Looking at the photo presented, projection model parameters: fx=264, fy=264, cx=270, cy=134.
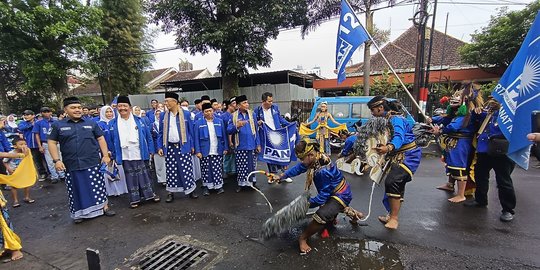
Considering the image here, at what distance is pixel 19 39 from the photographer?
14.9 metres

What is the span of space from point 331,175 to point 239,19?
36.6ft

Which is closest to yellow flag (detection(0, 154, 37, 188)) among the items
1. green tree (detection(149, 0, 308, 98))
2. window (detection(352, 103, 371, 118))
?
window (detection(352, 103, 371, 118))

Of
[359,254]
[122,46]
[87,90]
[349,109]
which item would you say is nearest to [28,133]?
[359,254]

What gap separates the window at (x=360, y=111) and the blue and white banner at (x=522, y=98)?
5.94 m

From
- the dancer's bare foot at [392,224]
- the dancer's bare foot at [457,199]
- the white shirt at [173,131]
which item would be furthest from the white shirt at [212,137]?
the dancer's bare foot at [457,199]

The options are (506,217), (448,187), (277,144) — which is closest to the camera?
(506,217)

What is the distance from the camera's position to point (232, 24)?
1235 cm

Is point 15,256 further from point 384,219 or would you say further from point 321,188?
point 384,219

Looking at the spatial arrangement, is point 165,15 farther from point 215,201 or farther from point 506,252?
point 506,252

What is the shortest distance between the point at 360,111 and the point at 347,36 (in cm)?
431

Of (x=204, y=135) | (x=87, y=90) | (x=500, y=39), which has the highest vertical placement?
(x=500, y=39)

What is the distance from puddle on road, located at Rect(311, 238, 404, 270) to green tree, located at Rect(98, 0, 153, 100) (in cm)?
2086

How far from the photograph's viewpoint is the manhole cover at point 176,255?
287cm

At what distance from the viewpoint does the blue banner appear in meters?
5.19
